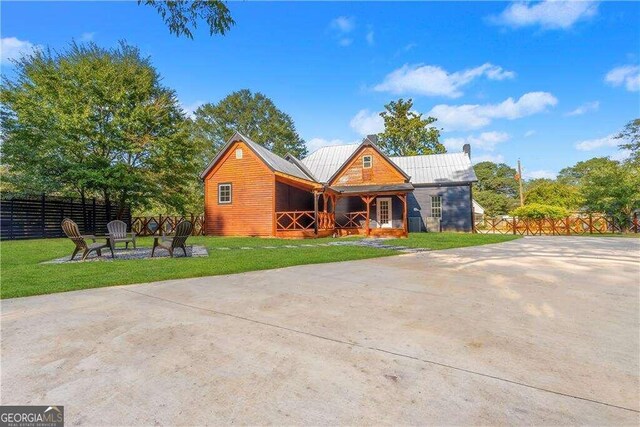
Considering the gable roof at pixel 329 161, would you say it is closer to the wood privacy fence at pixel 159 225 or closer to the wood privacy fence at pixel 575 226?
the wood privacy fence at pixel 159 225

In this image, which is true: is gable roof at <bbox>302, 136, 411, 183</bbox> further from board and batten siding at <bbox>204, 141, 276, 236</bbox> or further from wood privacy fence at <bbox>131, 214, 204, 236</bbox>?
wood privacy fence at <bbox>131, 214, 204, 236</bbox>

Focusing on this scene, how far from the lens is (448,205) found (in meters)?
21.8

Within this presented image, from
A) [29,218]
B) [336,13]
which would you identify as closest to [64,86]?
[29,218]

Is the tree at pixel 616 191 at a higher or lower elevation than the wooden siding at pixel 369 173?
lower

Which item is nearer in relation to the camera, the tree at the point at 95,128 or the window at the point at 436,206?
the tree at the point at 95,128

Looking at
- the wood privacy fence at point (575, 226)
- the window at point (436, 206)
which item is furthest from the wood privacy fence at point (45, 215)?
the wood privacy fence at point (575, 226)

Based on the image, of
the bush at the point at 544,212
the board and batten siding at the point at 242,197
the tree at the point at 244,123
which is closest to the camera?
the board and batten siding at the point at 242,197

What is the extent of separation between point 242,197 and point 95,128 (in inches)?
384

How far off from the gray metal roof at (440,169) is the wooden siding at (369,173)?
9.13 feet

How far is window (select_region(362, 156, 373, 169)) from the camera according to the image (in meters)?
21.3

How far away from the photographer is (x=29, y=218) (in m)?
15.3

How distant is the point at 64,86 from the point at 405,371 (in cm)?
2365

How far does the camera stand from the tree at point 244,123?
39.0m

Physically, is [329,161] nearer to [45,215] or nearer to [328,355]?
[45,215]
